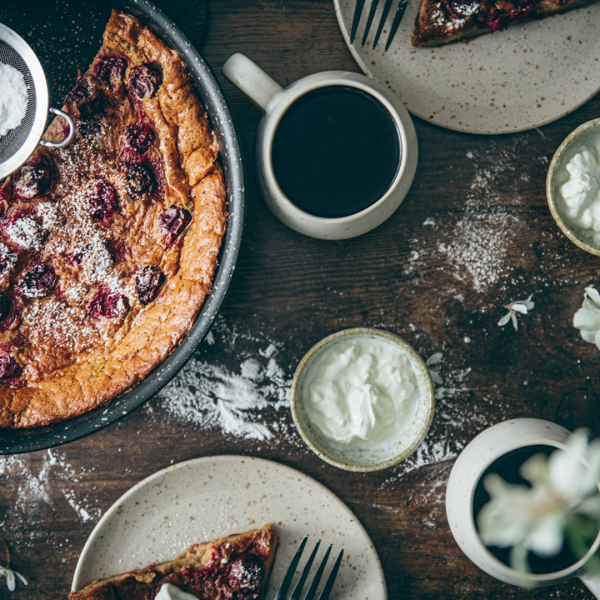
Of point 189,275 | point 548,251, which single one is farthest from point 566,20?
point 189,275

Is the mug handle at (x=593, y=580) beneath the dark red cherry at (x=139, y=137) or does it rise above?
beneath

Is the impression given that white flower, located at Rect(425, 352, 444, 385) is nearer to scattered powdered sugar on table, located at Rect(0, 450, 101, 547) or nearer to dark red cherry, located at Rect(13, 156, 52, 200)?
scattered powdered sugar on table, located at Rect(0, 450, 101, 547)

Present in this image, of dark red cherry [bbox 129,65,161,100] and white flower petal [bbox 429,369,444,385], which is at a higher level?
dark red cherry [bbox 129,65,161,100]

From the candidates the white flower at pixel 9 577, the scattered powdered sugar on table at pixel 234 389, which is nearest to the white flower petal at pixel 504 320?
the scattered powdered sugar on table at pixel 234 389

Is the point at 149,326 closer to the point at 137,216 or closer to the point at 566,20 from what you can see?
the point at 137,216

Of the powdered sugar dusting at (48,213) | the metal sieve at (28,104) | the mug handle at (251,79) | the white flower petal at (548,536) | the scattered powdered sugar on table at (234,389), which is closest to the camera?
the white flower petal at (548,536)

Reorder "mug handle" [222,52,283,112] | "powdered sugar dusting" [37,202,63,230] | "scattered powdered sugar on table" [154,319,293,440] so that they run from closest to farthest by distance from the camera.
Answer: "mug handle" [222,52,283,112] < "powdered sugar dusting" [37,202,63,230] < "scattered powdered sugar on table" [154,319,293,440]

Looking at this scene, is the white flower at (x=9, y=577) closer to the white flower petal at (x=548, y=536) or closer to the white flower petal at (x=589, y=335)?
the white flower petal at (x=548, y=536)

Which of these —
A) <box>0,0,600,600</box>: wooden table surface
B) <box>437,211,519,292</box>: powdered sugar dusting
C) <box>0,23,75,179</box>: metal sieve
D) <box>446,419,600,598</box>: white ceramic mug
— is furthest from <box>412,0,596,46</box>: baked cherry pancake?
<box>446,419,600,598</box>: white ceramic mug

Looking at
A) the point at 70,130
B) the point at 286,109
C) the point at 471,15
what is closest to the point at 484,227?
the point at 471,15
